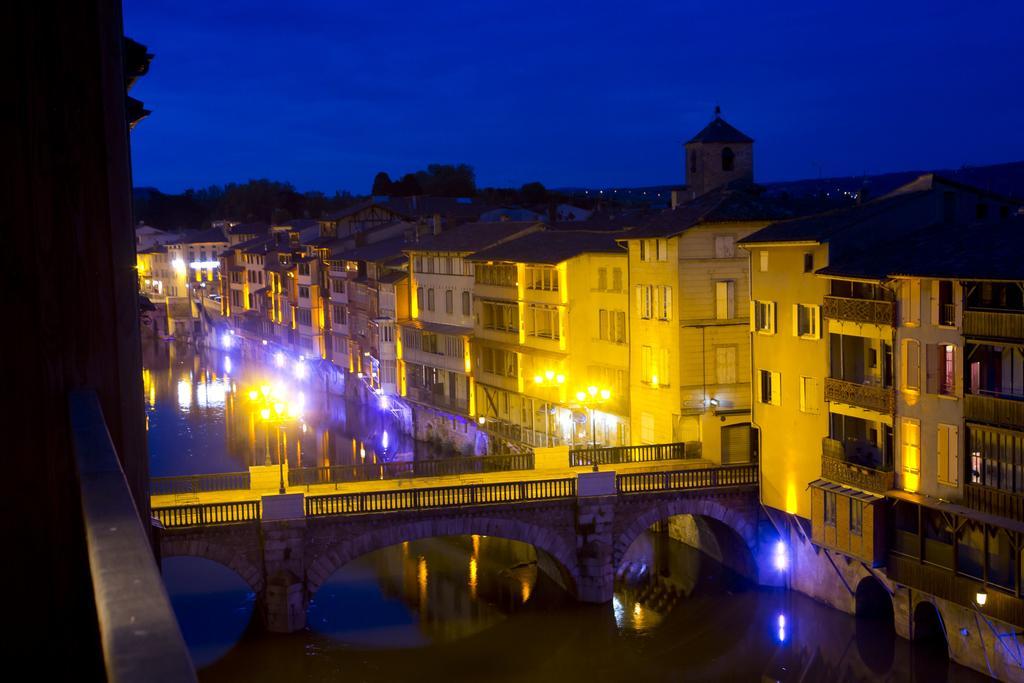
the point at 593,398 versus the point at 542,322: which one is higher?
the point at 542,322

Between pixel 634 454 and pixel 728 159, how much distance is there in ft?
85.6

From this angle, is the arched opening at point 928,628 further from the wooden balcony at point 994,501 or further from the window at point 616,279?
the window at point 616,279

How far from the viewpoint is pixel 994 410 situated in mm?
30562

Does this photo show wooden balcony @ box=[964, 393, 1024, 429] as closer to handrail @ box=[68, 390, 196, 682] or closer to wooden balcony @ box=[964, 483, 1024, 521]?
wooden balcony @ box=[964, 483, 1024, 521]

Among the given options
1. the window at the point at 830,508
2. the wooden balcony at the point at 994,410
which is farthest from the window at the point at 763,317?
the wooden balcony at the point at 994,410

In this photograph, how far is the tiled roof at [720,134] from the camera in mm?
66312

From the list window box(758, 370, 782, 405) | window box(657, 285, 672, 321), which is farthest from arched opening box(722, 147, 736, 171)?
window box(758, 370, 782, 405)

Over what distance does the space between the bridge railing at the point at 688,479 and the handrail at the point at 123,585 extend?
36.3 meters

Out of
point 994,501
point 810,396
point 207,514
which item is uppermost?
point 810,396

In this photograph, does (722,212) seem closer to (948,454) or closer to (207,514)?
(948,454)

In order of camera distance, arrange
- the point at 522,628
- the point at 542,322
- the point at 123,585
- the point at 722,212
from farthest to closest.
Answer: the point at 542,322, the point at 722,212, the point at 522,628, the point at 123,585

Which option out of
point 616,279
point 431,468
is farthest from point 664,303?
point 431,468

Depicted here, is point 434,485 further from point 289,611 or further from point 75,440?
point 75,440

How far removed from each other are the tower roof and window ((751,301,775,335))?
26.5 metres
